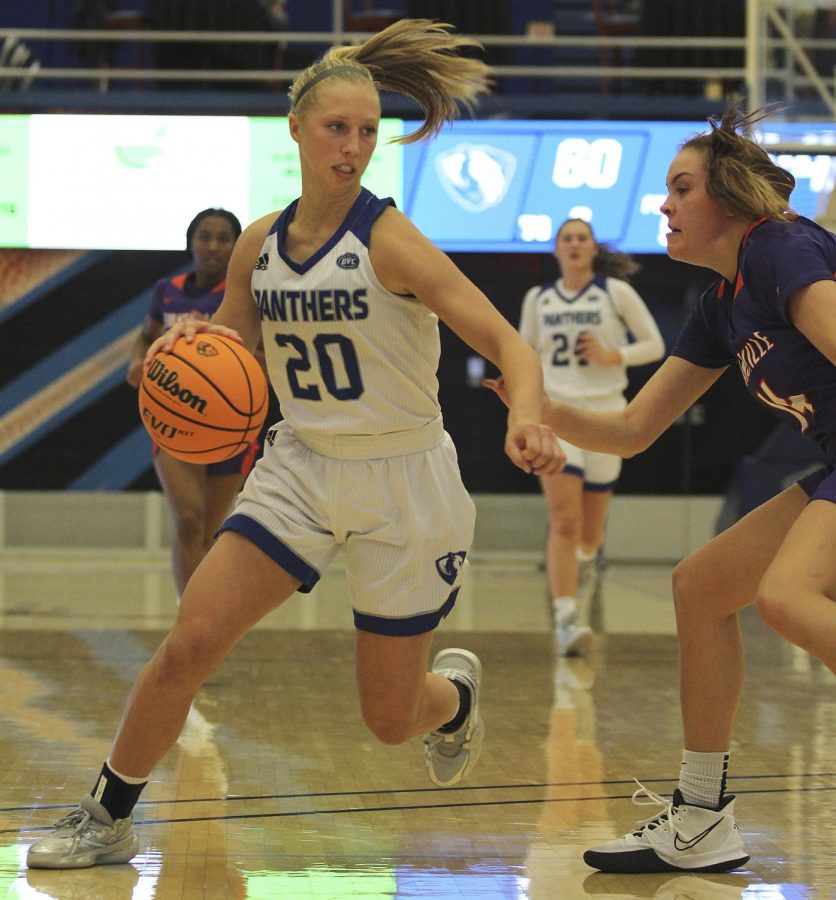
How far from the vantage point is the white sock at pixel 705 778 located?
3225 millimetres

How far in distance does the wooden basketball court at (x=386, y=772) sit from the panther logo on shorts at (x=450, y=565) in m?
0.64

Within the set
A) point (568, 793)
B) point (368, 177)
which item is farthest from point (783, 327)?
point (368, 177)

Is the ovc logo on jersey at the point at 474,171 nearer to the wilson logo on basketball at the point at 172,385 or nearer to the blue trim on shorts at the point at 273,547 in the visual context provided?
the wilson logo on basketball at the point at 172,385

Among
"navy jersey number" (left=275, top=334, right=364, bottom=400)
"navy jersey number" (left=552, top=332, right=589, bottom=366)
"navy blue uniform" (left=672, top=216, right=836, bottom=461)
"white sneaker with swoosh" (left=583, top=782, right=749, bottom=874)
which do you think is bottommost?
"navy jersey number" (left=552, top=332, right=589, bottom=366)

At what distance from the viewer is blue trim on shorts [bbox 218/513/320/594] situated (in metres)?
3.11

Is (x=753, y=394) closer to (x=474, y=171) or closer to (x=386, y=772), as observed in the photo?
(x=386, y=772)

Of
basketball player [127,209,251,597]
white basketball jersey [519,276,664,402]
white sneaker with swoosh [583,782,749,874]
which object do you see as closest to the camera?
white sneaker with swoosh [583,782,749,874]

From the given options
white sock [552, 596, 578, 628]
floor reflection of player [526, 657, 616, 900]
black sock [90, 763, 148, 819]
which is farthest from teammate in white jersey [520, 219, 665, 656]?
black sock [90, 763, 148, 819]

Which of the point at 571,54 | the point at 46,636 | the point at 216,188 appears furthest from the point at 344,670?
the point at 571,54

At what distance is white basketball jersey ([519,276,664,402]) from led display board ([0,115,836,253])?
11.6 ft

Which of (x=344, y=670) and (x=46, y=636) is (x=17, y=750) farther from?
(x=46, y=636)

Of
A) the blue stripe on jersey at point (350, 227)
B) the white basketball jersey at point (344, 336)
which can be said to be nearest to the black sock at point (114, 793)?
the white basketball jersey at point (344, 336)

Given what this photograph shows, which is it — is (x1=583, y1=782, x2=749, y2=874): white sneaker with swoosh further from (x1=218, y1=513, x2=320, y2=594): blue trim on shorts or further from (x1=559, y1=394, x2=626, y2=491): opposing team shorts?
(x1=559, y1=394, x2=626, y2=491): opposing team shorts

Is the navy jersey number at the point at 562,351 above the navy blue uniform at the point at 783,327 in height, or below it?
below
